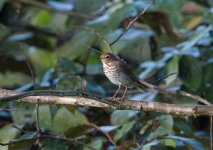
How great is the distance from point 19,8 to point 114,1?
588mm

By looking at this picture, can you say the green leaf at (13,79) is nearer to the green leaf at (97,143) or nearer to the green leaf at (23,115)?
the green leaf at (23,115)

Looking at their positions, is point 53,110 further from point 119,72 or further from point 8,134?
point 8,134

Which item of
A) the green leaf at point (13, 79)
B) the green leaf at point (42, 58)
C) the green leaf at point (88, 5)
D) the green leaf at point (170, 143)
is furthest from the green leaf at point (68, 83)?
the green leaf at point (42, 58)

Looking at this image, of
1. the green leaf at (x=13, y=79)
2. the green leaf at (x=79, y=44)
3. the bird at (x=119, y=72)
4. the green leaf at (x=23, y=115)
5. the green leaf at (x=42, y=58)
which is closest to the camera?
the bird at (x=119, y=72)

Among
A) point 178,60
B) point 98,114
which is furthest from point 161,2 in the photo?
point 98,114

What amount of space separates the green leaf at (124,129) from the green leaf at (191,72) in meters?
0.39

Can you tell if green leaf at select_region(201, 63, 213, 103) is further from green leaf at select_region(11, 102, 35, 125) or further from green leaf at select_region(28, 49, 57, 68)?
Result: green leaf at select_region(28, 49, 57, 68)

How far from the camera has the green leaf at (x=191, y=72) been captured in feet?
8.44

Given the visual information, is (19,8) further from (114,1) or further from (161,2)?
(161,2)

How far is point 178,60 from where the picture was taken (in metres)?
2.62

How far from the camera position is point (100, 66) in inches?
126

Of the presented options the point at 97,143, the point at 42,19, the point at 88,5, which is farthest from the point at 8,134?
the point at 42,19

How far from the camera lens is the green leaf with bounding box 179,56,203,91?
8.44 ft

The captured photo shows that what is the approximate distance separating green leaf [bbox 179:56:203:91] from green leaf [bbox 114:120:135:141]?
0.39 meters
